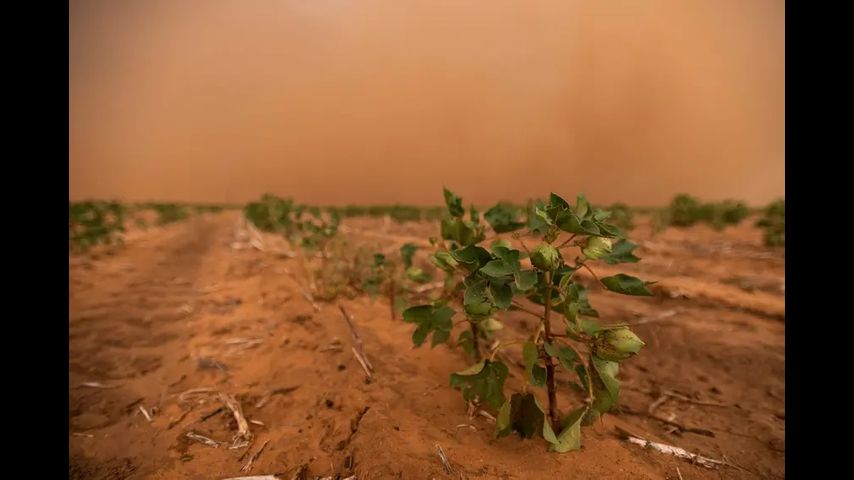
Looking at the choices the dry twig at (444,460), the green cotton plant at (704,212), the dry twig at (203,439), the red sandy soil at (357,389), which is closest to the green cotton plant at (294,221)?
the red sandy soil at (357,389)

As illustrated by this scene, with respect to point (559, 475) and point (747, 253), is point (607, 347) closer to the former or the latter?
point (559, 475)

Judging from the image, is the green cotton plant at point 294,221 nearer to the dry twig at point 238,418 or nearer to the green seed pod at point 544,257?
the dry twig at point 238,418

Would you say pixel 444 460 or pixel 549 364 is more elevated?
pixel 549 364

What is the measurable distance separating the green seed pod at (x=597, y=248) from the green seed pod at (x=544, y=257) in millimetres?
137

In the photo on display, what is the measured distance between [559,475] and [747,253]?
7.14 m

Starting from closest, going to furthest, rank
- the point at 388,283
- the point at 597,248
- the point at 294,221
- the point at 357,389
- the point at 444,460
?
the point at 597,248
the point at 444,460
the point at 357,389
the point at 388,283
the point at 294,221

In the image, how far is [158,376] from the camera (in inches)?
109

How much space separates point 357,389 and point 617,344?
5.09 feet

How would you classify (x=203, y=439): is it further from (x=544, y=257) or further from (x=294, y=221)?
(x=294, y=221)

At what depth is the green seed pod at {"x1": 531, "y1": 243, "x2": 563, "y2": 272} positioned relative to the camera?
4.77 feet

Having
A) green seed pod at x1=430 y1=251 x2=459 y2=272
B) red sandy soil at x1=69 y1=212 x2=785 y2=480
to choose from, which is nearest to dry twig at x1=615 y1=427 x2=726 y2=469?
red sandy soil at x1=69 y1=212 x2=785 y2=480

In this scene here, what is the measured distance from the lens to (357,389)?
7.63 ft

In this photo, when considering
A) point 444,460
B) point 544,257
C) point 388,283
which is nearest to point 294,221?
point 388,283

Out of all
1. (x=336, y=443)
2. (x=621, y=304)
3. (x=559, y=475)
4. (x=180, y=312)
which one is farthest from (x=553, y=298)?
(x=180, y=312)
